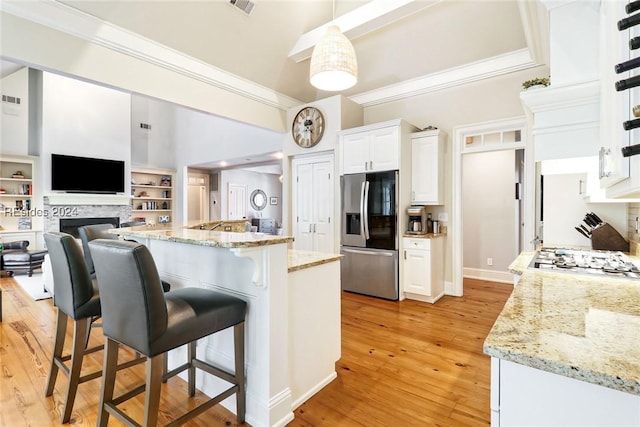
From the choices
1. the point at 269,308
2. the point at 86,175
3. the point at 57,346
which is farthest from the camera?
the point at 86,175

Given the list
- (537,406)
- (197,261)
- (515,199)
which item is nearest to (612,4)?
(537,406)

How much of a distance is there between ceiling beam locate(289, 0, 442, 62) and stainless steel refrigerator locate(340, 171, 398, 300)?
1.83 metres

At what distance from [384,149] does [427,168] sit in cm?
65

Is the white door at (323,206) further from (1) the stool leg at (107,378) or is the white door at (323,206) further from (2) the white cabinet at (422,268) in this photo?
(1) the stool leg at (107,378)

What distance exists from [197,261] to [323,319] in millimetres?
918

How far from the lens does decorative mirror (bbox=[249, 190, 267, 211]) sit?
1135cm

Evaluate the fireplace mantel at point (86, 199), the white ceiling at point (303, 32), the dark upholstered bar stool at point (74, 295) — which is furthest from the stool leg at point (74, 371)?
the fireplace mantel at point (86, 199)

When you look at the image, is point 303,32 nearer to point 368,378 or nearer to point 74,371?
point 368,378

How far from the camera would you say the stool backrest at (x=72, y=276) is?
5.66 ft

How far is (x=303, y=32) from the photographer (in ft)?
14.2

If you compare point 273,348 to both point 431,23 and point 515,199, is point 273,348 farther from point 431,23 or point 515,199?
point 515,199

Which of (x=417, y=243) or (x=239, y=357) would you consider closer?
(x=239, y=357)

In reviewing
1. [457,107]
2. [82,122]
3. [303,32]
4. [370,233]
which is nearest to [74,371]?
[370,233]

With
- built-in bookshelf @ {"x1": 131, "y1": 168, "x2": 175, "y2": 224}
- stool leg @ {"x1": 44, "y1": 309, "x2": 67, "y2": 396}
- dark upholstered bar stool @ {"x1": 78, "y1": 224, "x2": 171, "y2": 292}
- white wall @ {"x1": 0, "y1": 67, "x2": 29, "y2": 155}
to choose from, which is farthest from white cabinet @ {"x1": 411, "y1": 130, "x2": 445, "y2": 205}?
white wall @ {"x1": 0, "y1": 67, "x2": 29, "y2": 155}
